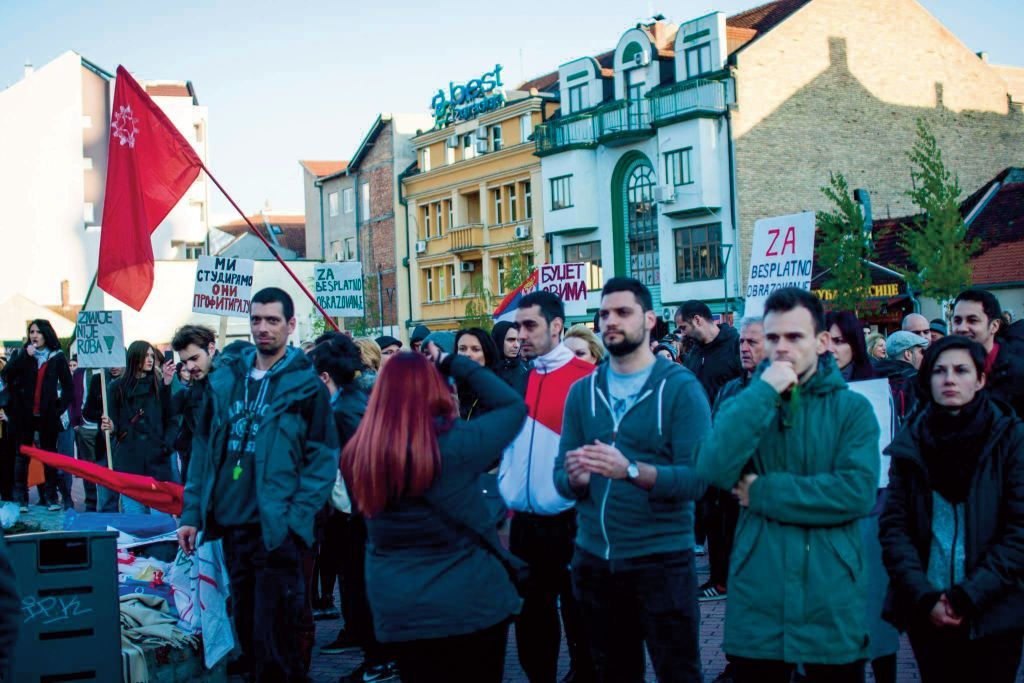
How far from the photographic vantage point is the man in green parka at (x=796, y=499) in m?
3.87

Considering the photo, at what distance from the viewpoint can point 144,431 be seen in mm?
10172

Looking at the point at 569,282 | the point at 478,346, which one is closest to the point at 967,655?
the point at 478,346

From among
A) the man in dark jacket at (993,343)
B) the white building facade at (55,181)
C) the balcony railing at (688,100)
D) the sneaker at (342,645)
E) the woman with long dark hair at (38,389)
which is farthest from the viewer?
the white building facade at (55,181)

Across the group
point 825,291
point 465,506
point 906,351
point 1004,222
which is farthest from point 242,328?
point 465,506

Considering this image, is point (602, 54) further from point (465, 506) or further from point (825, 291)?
point (465, 506)

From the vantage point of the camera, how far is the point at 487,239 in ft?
177

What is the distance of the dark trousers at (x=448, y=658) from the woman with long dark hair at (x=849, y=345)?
9.05ft

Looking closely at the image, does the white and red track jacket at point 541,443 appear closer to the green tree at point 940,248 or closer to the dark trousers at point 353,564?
the dark trousers at point 353,564

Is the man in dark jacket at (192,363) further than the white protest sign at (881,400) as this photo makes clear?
Yes

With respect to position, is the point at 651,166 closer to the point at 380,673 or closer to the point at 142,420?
the point at 142,420

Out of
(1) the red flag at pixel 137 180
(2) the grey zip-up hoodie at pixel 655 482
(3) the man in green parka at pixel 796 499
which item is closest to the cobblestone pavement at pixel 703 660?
(2) the grey zip-up hoodie at pixel 655 482

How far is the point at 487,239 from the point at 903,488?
49.8 meters

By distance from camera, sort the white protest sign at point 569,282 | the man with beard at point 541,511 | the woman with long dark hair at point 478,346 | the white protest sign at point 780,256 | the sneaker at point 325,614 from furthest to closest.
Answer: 1. the white protest sign at point 569,282
2. the white protest sign at point 780,256
3. the sneaker at point 325,614
4. the woman with long dark hair at point 478,346
5. the man with beard at point 541,511

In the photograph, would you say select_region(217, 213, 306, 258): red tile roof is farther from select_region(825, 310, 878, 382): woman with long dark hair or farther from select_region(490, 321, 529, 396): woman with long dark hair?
select_region(825, 310, 878, 382): woman with long dark hair
